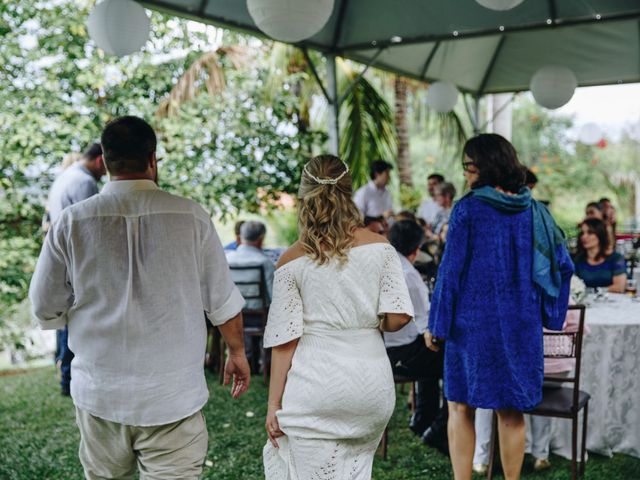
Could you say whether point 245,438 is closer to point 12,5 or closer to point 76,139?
point 76,139

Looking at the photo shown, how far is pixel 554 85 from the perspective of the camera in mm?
7102

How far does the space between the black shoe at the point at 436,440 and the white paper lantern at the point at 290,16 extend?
2.49 meters

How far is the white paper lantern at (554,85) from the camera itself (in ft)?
23.3

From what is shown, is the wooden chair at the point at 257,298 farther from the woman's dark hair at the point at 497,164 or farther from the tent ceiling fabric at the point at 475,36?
the woman's dark hair at the point at 497,164

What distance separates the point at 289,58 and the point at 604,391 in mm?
5492

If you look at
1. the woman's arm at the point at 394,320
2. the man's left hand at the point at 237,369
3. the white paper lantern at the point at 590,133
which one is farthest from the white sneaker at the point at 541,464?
the white paper lantern at the point at 590,133

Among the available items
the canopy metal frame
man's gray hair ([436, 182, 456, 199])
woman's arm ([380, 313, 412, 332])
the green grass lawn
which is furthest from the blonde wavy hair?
man's gray hair ([436, 182, 456, 199])

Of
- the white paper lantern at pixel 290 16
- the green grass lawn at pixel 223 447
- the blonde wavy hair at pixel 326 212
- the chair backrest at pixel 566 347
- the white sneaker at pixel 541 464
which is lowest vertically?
the green grass lawn at pixel 223 447

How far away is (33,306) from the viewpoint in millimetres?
2189

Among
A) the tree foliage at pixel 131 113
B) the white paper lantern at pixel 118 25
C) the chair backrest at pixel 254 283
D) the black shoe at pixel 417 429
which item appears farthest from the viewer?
the tree foliage at pixel 131 113

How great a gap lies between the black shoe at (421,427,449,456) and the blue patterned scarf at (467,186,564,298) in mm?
1406

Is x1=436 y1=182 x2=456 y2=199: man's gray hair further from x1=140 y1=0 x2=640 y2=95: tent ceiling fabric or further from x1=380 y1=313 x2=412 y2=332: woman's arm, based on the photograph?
x1=380 y1=313 x2=412 y2=332: woman's arm

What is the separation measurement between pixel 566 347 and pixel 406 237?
3.39 ft

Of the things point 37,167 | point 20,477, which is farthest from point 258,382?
point 37,167
